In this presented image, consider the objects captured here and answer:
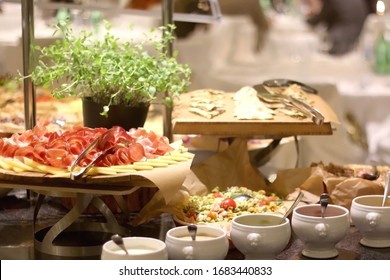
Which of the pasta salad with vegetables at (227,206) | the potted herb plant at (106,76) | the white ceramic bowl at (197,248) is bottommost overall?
the pasta salad with vegetables at (227,206)

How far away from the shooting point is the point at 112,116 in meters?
1.99

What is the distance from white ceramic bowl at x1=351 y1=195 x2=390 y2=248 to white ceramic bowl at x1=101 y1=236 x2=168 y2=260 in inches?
19.5

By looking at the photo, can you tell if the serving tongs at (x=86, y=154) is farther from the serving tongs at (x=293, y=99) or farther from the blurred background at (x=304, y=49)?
the blurred background at (x=304, y=49)

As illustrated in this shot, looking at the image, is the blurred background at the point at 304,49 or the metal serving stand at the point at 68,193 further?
the blurred background at the point at 304,49

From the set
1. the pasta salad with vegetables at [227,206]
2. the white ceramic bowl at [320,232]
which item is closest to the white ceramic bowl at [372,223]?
the white ceramic bowl at [320,232]

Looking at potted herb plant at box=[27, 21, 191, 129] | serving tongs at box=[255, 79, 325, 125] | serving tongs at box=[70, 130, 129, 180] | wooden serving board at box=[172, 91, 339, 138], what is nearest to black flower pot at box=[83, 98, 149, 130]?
potted herb plant at box=[27, 21, 191, 129]

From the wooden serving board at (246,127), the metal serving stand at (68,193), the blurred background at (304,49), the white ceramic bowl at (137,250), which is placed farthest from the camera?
the blurred background at (304,49)

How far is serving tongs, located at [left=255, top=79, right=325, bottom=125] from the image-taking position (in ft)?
6.67

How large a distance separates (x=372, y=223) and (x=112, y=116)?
0.70m

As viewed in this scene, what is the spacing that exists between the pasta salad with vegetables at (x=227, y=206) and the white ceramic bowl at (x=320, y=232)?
0.61ft

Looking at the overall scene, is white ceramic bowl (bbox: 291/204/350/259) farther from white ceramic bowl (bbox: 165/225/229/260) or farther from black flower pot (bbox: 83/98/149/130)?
black flower pot (bbox: 83/98/149/130)

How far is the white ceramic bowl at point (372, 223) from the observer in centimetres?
168

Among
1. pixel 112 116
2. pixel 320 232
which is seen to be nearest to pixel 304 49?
pixel 112 116

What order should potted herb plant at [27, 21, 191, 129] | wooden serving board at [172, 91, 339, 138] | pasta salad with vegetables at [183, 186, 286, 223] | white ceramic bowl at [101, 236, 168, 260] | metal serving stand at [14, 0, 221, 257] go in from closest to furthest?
white ceramic bowl at [101, 236, 168, 260] < metal serving stand at [14, 0, 221, 257] < pasta salad with vegetables at [183, 186, 286, 223] < potted herb plant at [27, 21, 191, 129] < wooden serving board at [172, 91, 339, 138]
